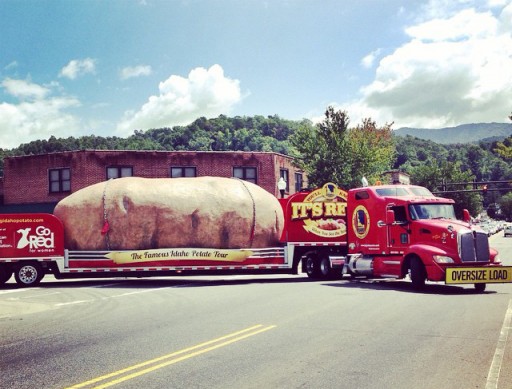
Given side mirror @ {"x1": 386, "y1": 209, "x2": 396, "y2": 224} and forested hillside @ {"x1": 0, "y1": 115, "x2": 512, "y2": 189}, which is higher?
forested hillside @ {"x1": 0, "y1": 115, "x2": 512, "y2": 189}

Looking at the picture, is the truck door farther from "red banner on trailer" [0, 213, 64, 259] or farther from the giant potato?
"red banner on trailer" [0, 213, 64, 259]

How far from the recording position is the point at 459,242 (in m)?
15.6

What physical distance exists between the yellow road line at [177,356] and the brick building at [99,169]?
35813 millimetres

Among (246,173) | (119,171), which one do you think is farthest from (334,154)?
(119,171)

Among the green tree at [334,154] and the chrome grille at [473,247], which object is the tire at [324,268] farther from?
the green tree at [334,154]

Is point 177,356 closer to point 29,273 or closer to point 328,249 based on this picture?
point 328,249

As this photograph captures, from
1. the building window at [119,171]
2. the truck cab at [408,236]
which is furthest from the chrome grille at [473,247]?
the building window at [119,171]

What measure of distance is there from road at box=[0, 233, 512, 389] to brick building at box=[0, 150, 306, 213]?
2940 centimetres

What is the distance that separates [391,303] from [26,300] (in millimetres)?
10027

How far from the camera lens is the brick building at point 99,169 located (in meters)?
43.7

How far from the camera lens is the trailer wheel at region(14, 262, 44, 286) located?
65.3 ft

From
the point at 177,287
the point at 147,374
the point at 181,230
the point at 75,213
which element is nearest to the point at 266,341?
the point at 147,374

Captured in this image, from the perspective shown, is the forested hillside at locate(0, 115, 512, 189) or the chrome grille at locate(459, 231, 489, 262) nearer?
the chrome grille at locate(459, 231, 489, 262)

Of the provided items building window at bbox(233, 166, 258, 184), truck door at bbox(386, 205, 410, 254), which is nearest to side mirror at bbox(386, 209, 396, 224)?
truck door at bbox(386, 205, 410, 254)
